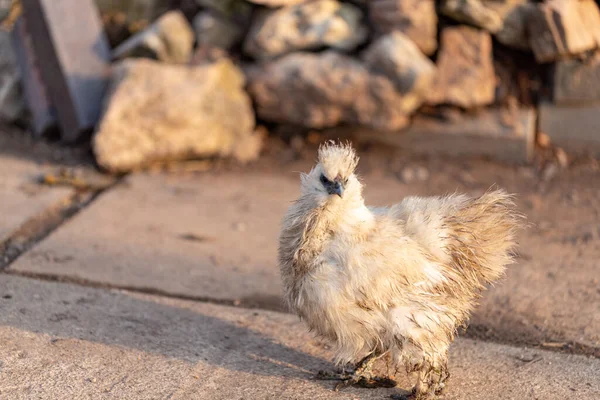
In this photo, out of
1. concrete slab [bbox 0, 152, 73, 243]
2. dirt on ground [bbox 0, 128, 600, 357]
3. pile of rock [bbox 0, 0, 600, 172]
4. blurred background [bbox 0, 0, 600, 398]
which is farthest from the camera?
pile of rock [bbox 0, 0, 600, 172]

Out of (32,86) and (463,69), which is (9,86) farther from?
(463,69)

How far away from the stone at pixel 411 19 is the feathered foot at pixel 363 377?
325 cm

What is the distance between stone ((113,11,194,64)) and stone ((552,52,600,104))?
2.92m

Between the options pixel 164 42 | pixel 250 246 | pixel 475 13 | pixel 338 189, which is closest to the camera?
pixel 338 189

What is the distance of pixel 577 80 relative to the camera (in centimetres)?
588

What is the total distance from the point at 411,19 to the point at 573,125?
1516mm

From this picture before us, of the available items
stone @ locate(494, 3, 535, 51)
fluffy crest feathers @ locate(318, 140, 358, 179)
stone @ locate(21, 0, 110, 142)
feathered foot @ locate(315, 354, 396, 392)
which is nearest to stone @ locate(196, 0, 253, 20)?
stone @ locate(21, 0, 110, 142)

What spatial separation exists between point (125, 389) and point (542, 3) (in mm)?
4305

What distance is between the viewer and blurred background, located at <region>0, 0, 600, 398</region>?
5.57 meters

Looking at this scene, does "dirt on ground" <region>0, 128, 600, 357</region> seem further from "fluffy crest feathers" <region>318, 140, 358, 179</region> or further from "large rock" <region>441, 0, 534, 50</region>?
"fluffy crest feathers" <region>318, 140, 358, 179</region>

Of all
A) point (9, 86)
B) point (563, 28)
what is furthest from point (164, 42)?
point (563, 28)

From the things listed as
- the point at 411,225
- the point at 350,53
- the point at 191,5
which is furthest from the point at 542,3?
the point at 411,225

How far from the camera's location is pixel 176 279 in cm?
434

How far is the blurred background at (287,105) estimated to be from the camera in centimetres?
557
